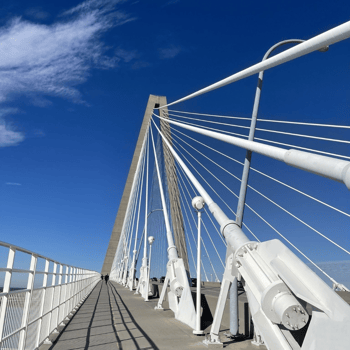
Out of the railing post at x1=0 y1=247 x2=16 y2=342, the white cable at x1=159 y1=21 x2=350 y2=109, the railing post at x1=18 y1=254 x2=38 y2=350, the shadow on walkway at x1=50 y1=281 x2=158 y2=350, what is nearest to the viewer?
the white cable at x1=159 y1=21 x2=350 y2=109

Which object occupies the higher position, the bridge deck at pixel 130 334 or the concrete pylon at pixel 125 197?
the concrete pylon at pixel 125 197

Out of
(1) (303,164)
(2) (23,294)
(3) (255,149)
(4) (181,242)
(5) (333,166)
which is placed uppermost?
(4) (181,242)

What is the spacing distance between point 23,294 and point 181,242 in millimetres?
11979

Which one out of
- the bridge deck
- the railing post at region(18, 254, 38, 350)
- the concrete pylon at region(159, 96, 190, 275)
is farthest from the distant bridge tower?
the railing post at region(18, 254, 38, 350)

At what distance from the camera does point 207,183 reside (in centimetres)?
1013

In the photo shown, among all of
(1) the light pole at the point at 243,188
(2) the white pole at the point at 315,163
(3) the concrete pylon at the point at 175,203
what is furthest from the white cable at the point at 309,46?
(3) the concrete pylon at the point at 175,203

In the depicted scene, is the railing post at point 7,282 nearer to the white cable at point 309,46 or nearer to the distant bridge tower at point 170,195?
the white cable at point 309,46

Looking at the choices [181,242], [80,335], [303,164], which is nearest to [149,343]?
[80,335]

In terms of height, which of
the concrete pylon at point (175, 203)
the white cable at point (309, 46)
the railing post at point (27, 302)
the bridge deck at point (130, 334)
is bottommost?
the bridge deck at point (130, 334)

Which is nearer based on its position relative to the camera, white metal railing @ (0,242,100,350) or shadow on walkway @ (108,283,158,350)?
white metal railing @ (0,242,100,350)

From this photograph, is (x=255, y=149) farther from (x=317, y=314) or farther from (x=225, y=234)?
(x=317, y=314)

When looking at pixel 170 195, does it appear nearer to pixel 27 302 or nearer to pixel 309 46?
pixel 27 302

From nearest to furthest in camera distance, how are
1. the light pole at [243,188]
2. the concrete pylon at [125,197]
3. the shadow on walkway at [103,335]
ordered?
1. the shadow on walkway at [103,335]
2. the light pole at [243,188]
3. the concrete pylon at [125,197]

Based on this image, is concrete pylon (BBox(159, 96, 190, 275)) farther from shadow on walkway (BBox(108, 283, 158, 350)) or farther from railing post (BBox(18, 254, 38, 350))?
railing post (BBox(18, 254, 38, 350))
